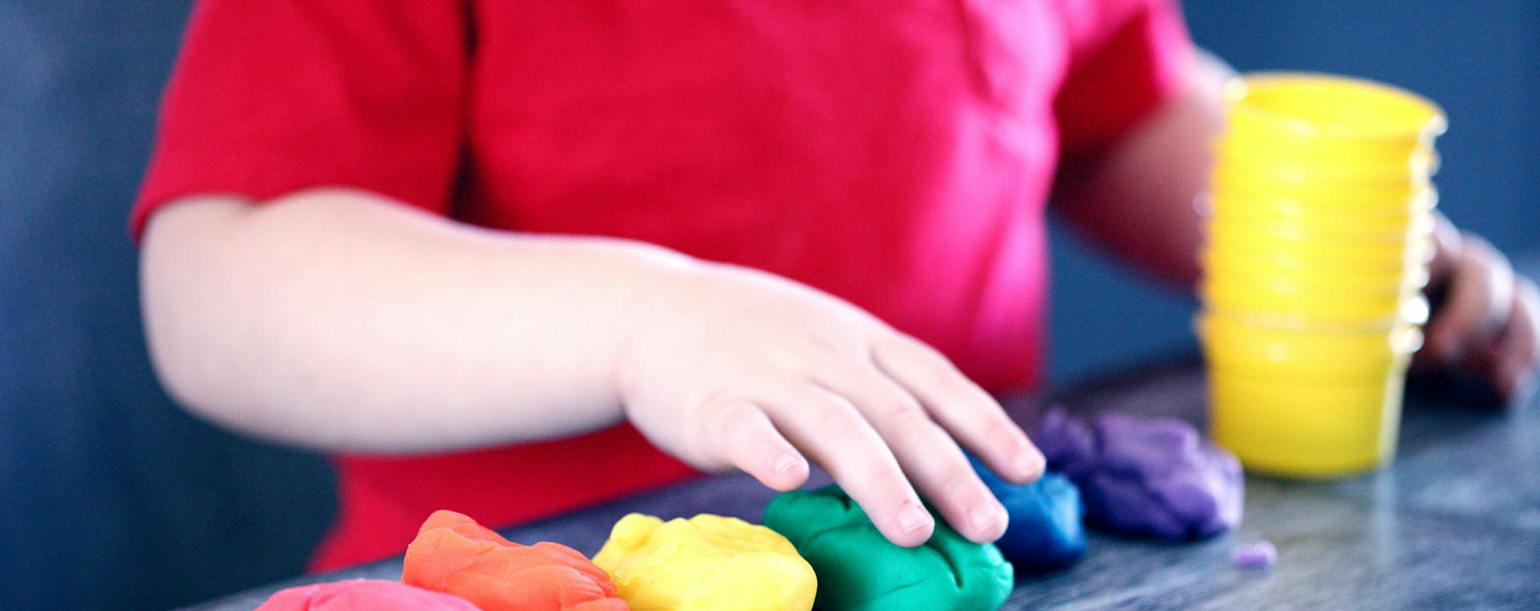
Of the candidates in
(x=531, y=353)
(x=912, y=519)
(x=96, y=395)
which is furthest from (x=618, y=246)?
(x=96, y=395)

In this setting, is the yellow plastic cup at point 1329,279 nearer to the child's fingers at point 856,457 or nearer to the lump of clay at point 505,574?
the child's fingers at point 856,457

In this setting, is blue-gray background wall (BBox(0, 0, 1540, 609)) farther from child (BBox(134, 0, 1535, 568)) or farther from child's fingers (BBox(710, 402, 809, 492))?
child's fingers (BBox(710, 402, 809, 492))

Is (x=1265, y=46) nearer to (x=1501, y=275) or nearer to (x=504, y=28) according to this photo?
(x=1501, y=275)

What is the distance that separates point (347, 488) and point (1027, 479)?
41 centimetres

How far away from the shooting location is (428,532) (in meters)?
0.36

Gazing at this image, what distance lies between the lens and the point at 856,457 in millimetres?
406

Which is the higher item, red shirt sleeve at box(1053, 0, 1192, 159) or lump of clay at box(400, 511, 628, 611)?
red shirt sleeve at box(1053, 0, 1192, 159)

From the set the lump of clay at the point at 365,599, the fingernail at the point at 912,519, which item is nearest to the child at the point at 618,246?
the fingernail at the point at 912,519

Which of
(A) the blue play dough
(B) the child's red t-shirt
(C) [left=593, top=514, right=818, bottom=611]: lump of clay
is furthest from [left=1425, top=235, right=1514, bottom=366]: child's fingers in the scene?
(C) [left=593, top=514, right=818, bottom=611]: lump of clay

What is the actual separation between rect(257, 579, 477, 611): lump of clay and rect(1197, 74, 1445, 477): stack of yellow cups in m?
0.36

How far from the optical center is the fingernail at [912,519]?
0.39m

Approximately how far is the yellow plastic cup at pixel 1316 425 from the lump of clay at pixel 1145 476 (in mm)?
57

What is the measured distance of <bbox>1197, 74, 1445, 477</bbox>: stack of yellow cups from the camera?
54 centimetres

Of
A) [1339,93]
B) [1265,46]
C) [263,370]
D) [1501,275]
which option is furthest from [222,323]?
[1265,46]
